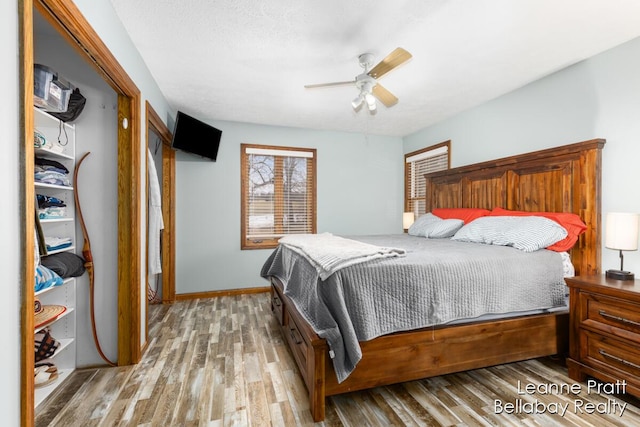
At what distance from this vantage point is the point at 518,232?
96.0 inches

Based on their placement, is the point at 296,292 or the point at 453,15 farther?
the point at 296,292

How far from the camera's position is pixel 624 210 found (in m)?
2.26

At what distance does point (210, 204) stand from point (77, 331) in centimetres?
223

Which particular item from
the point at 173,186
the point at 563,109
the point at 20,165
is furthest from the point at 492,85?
the point at 173,186

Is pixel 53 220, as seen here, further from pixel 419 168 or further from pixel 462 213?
pixel 419 168

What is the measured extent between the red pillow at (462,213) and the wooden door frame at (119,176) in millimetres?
3282

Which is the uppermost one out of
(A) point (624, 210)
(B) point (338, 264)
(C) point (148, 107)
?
(C) point (148, 107)

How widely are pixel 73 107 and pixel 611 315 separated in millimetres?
3841

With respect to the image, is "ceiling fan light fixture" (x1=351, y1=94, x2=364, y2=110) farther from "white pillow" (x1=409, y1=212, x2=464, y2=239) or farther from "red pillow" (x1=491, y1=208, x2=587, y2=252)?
"red pillow" (x1=491, y1=208, x2=587, y2=252)

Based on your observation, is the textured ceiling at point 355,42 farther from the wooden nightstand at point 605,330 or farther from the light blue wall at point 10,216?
the wooden nightstand at point 605,330

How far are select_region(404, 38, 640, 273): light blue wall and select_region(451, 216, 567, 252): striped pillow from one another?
47 centimetres

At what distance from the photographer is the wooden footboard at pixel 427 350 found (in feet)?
5.55

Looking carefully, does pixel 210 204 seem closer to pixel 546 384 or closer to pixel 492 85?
pixel 492 85

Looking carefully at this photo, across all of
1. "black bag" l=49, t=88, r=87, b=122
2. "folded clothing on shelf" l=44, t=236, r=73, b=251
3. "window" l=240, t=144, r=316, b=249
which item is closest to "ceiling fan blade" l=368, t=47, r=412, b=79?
"black bag" l=49, t=88, r=87, b=122
